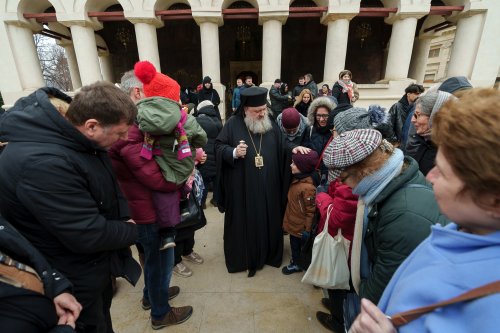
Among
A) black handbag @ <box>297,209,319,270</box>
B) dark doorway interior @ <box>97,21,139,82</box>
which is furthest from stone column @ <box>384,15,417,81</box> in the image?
A: dark doorway interior @ <box>97,21,139,82</box>

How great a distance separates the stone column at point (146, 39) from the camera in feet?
34.2

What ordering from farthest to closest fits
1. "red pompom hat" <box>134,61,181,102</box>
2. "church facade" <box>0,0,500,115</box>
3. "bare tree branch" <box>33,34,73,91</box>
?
"bare tree branch" <box>33,34,73,91</box> → "church facade" <box>0,0,500,115</box> → "red pompom hat" <box>134,61,181,102</box>

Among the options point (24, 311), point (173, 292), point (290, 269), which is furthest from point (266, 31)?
point (24, 311)

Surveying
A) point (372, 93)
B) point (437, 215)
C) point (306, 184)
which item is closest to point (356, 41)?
point (372, 93)

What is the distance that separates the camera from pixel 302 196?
2801 millimetres

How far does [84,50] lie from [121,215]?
12017 mm

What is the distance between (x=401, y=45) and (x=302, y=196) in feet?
35.6

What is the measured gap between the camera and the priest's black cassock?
295cm

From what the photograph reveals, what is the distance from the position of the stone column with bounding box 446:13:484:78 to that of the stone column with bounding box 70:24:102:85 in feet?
50.1

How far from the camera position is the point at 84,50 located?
34.7 ft

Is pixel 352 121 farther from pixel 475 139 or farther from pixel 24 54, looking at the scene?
pixel 24 54

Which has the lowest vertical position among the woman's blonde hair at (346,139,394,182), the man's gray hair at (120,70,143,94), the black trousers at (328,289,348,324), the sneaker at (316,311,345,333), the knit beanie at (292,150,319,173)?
the sneaker at (316,311,345,333)

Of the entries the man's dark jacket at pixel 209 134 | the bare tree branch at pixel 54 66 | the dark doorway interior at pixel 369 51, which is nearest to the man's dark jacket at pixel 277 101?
the man's dark jacket at pixel 209 134

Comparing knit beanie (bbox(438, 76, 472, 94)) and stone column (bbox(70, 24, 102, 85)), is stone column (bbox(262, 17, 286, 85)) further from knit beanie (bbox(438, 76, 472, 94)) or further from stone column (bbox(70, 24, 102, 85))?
knit beanie (bbox(438, 76, 472, 94))
